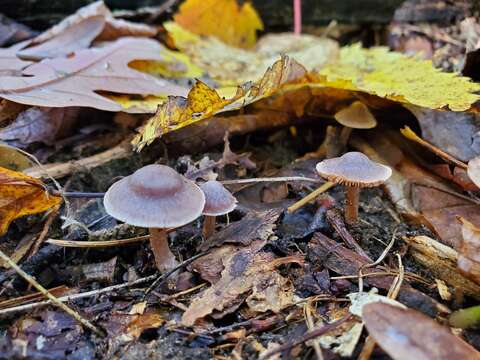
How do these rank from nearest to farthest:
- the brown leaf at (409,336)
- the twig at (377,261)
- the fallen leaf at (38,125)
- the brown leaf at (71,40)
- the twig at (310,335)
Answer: the brown leaf at (409,336)
the twig at (310,335)
the twig at (377,261)
the fallen leaf at (38,125)
the brown leaf at (71,40)

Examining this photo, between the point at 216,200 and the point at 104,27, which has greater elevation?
the point at 104,27

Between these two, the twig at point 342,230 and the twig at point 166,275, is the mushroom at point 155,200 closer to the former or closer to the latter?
the twig at point 166,275

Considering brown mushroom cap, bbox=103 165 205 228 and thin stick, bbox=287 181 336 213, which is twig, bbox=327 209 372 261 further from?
brown mushroom cap, bbox=103 165 205 228

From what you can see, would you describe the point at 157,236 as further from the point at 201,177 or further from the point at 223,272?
the point at 201,177

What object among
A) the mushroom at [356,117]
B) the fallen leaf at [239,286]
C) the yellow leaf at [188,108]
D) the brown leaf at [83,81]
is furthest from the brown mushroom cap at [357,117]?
the fallen leaf at [239,286]

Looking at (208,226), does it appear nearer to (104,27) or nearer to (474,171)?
(474,171)

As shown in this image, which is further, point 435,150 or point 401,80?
point 401,80

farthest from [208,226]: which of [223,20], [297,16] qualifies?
[297,16]
